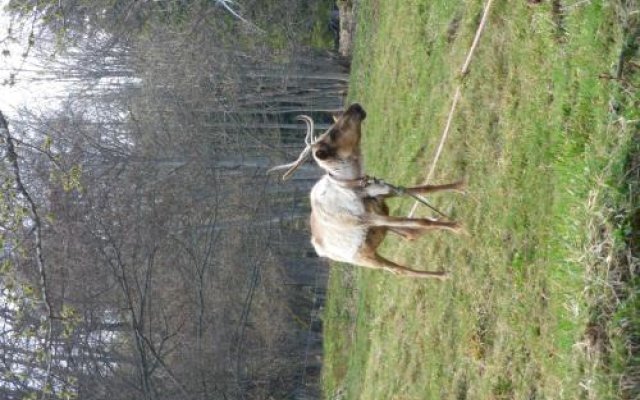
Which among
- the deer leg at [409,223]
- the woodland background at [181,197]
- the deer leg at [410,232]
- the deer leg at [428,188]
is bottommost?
the woodland background at [181,197]

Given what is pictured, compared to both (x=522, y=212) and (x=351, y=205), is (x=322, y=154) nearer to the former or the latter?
(x=351, y=205)

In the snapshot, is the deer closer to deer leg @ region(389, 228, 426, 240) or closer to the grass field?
deer leg @ region(389, 228, 426, 240)

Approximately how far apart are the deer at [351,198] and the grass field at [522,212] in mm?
669

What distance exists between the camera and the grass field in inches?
146

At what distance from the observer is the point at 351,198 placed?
5.46 m

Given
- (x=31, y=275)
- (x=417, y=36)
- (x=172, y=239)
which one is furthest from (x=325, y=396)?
(x=417, y=36)

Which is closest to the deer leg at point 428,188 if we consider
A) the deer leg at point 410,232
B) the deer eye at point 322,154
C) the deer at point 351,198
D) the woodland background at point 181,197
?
the deer at point 351,198

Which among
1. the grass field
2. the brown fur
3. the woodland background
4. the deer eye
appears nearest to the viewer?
the grass field

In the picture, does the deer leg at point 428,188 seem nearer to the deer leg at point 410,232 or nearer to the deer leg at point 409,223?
the deer leg at point 409,223

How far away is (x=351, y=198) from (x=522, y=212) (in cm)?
121

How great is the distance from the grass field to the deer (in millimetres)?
669

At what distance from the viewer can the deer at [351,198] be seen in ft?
17.3

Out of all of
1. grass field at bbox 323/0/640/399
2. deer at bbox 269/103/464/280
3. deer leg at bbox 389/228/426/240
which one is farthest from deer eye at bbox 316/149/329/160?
grass field at bbox 323/0/640/399

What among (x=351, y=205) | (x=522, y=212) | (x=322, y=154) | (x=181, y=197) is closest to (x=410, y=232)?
(x=351, y=205)
